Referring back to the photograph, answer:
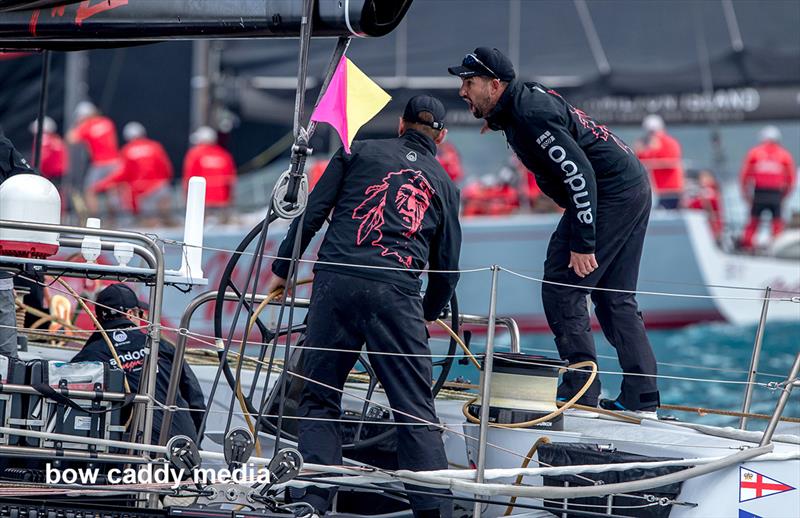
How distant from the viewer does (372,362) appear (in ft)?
13.8

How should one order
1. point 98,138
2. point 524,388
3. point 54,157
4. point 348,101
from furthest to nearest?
1. point 54,157
2. point 98,138
3. point 524,388
4. point 348,101

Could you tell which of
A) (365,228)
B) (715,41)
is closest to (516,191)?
(715,41)

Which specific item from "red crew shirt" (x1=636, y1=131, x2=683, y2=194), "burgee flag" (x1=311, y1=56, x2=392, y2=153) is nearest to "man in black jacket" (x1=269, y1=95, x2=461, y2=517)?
"burgee flag" (x1=311, y1=56, x2=392, y2=153)

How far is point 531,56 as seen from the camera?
13156 millimetres

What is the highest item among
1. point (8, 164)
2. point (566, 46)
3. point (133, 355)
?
point (566, 46)

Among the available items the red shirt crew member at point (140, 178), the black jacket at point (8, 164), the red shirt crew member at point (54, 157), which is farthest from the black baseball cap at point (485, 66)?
the red shirt crew member at point (54, 157)

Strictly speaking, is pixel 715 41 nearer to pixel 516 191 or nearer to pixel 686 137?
pixel 516 191

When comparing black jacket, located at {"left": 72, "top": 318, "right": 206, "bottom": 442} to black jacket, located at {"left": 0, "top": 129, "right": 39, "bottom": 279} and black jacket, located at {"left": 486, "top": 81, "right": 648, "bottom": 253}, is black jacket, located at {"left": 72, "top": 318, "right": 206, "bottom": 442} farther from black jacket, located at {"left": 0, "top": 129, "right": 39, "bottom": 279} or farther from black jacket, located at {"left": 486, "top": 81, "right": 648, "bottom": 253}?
black jacket, located at {"left": 486, "top": 81, "right": 648, "bottom": 253}

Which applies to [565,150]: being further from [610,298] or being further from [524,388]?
[524,388]

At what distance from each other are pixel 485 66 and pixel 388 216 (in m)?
0.82

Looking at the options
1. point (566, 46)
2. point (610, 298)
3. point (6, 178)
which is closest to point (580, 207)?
point (610, 298)

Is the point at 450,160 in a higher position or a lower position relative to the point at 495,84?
higher

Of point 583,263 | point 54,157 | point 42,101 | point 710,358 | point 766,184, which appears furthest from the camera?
point 54,157

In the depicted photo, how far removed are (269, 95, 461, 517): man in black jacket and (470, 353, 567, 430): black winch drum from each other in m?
0.39
